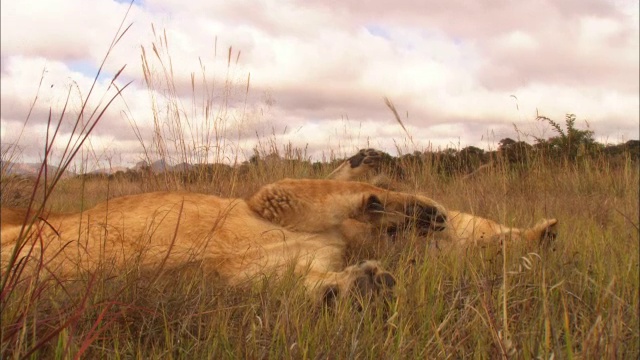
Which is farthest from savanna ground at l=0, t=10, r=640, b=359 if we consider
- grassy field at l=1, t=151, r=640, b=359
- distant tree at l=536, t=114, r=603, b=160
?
distant tree at l=536, t=114, r=603, b=160

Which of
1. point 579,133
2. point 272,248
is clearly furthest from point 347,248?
point 579,133

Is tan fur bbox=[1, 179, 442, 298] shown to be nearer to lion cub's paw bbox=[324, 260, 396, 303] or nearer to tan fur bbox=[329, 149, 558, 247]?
lion cub's paw bbox=[324, 260, 396, 303]

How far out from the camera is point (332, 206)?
9.99 feet

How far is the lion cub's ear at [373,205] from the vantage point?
3062 millimetres

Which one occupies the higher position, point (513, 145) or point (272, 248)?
point (513, 145)

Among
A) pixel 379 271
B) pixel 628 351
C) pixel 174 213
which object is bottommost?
pixel 628 351

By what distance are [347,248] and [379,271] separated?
0.85m

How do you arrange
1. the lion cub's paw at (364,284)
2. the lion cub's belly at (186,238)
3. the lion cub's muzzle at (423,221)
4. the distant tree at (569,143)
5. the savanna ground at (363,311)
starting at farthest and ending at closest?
the distant tree at (569,143), the lion cub's muzzle at (423,221), the lion cub's belly at (186,238), the lion cub's paw at (364,284), the savanna ground at (363,311)

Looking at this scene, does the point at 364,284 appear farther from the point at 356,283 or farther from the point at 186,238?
the point at 186,238

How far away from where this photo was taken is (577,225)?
3.95 m

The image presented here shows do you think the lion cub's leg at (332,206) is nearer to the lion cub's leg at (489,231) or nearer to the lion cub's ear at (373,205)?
the lion cub's ear at (373,205)

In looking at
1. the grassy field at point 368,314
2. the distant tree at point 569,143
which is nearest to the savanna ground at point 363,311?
A: the grassy field at point 368,314

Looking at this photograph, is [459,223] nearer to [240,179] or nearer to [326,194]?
[326,194]

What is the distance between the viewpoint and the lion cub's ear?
10.0 ft
